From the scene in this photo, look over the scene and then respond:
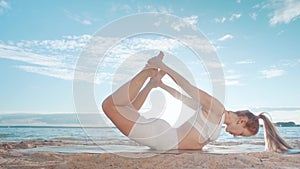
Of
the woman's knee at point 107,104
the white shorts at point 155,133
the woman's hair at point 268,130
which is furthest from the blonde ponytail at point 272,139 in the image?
the woman's knee at point 107,104

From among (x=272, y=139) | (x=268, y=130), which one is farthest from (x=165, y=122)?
(x=272, y=139)

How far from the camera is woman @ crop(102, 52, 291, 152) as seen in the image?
12.0 ft

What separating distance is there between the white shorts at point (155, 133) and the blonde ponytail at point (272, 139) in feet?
4.41

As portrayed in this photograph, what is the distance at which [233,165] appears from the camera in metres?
3.17

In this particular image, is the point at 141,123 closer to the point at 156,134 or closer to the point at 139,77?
the point at 156,134

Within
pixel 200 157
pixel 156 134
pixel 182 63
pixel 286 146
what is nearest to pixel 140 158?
pixel 156 134

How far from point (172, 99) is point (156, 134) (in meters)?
0.63

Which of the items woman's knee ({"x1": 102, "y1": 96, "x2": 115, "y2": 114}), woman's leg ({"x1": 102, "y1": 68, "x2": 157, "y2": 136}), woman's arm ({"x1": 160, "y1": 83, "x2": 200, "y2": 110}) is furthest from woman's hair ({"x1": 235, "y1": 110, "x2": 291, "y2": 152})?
woman's knee ({"x1": 102, "y1": 96, "x2": 115, "y2": 114})

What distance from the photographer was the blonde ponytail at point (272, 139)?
13.7 ft

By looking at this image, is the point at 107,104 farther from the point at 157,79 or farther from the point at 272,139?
the point at 272,139

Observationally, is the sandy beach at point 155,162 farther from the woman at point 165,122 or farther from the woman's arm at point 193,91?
the woman's arm at point 193,91

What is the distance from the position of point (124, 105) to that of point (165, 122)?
22.4 inches

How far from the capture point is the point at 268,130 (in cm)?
420

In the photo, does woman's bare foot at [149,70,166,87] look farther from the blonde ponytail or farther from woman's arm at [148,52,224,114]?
the blonde ponytail
